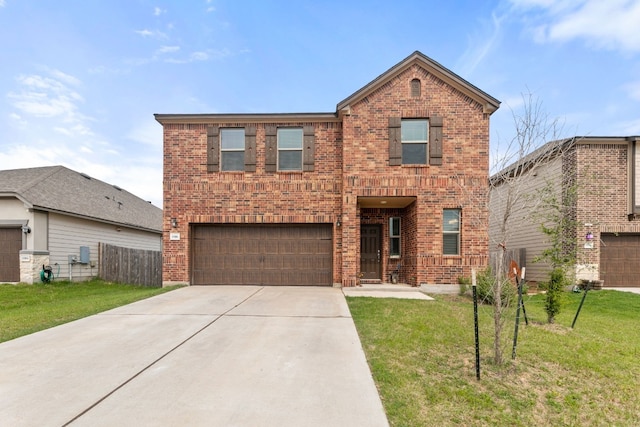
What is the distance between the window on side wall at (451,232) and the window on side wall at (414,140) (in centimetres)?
185

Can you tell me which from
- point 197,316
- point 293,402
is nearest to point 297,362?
point 293,402

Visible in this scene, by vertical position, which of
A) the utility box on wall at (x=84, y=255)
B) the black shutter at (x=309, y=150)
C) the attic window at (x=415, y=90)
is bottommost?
the utility box on wall at (x=84, y=255)

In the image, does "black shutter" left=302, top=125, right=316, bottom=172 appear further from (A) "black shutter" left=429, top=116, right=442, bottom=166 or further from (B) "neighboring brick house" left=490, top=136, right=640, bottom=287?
(B) "neighboring brick house" left=490, top=136, right=640, bottom=287

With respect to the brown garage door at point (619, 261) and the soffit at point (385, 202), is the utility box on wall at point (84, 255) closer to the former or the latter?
the soffit at point (385, 202)

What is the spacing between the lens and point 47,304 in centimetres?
862

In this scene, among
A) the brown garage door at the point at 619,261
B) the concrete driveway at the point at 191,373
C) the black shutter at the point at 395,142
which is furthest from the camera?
the brown garage door at the point at 619,261

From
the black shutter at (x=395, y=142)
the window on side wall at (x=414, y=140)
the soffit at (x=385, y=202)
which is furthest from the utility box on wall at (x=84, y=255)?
the window on side wall at (x=414, y=140)

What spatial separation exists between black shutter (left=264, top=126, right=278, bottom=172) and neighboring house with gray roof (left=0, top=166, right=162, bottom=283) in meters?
8.88

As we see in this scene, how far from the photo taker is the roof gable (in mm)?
10156

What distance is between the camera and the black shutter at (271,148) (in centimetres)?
1092

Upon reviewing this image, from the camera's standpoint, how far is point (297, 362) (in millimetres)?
4258

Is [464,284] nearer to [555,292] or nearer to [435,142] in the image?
[555,292]

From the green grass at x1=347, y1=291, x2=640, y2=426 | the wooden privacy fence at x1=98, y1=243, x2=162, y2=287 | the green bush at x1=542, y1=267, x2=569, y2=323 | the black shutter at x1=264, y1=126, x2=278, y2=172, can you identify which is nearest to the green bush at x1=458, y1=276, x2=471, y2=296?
the green grass at x1=347, y1=291, x2=640, y2=426

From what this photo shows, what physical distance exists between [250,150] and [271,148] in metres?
0.72
